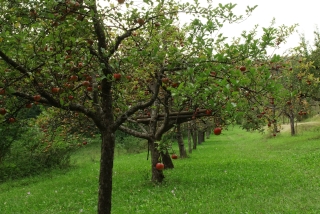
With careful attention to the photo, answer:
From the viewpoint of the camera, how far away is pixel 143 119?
1191 centimetres

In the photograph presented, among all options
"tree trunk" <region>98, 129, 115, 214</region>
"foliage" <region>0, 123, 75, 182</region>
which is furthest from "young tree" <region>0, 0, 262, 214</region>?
"foliage" <region>0, 123, 75, 182</region>

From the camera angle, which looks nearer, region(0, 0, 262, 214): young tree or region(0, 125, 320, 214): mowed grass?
region(0, 0, 262, 214): young tree

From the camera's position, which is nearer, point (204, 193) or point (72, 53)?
point (72, 53)

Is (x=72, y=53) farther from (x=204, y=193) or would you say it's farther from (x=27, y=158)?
(x=27, y=158)

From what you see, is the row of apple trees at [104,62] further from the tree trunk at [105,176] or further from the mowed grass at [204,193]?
the mowed grass at [204,193]

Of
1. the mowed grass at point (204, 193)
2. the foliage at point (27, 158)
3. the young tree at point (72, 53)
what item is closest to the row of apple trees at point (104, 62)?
the young tree at point (72, 53)

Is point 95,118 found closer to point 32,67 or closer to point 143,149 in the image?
point 32,67

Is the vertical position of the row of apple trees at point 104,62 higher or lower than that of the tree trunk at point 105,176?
higher

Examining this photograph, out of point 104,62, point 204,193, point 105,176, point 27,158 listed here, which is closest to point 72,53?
point 104,62

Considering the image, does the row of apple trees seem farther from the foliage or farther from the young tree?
the foliage

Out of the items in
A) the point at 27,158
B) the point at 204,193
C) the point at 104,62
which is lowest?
the point at 204,193

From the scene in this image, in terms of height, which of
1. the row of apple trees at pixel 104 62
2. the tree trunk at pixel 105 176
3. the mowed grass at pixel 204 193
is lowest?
the mowed grass at pixel 204 193

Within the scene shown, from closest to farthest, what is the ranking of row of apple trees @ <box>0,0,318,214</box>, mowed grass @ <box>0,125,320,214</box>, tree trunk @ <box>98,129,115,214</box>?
1. row of apple trees @ <box>0,0,318,214</box>
2. tree trunk @ <box>98,129,115,214</box>
3. mowed grass @ <box>0,125,320,214</box>

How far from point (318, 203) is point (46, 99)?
25.3ft
